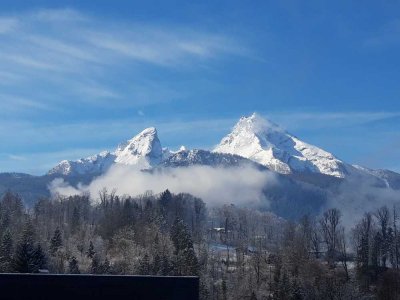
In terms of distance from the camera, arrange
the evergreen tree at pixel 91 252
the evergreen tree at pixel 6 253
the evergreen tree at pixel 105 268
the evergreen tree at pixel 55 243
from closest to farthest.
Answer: the evergreen tree at pixel 6 253, the evergreen tree at pixel 105 268, the evergreen tree at pixel 55 243, the evergreen tree at pixel 91 252

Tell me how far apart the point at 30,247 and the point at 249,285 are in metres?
43.5

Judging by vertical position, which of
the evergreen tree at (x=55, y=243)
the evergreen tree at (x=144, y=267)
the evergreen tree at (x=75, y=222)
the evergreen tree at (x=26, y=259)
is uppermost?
the evergreen tree at (x=75, y=222)

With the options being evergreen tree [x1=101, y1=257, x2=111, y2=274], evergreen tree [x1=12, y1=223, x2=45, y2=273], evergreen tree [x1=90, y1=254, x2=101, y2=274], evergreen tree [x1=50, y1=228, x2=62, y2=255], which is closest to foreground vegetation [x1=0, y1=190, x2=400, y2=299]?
evergreen tree [x1=50, y1=228, x2=62, y2=255]

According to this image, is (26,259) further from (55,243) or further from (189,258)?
(55,243)

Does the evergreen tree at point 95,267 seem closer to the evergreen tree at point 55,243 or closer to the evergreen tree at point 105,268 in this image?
the evergreen tree at point 105,268

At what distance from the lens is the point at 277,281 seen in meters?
104

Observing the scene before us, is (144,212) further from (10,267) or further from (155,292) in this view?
(155,292)

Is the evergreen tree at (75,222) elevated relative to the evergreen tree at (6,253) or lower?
elevated

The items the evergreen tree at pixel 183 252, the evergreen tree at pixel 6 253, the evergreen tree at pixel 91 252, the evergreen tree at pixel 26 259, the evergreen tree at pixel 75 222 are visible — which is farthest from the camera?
the evergreen tree at pixel 75 222

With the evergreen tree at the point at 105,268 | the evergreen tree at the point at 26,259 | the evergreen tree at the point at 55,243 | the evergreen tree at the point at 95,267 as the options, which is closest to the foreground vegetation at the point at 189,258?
the evergreen tree at the point at 55,243

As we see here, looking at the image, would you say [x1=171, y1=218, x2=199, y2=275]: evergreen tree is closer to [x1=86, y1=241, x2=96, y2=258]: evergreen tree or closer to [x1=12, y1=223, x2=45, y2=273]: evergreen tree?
[x1=86, y1=241, x2=96, y2=258]: evergreen tree

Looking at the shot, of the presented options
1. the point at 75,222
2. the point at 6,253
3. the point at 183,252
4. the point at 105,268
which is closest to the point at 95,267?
the point at 105,268

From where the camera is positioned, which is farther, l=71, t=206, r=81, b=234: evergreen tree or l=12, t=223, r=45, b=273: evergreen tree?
l=71, t=206, r=81, b=234: evergreen tree

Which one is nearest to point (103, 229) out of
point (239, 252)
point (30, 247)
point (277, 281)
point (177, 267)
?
point (239, 252)
